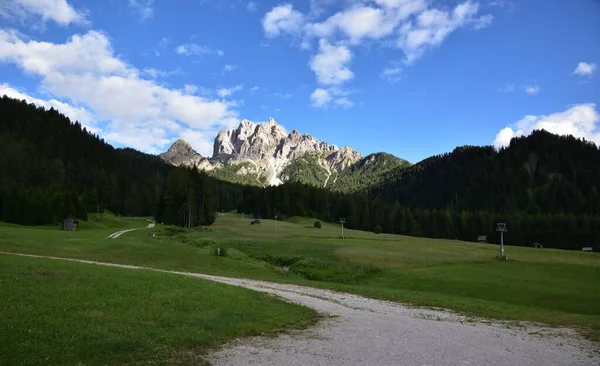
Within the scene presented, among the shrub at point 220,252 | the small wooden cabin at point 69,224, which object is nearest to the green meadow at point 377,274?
the shrub at point 220,252

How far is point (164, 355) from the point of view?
38.6 ft

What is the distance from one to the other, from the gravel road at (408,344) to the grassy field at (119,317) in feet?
5.02

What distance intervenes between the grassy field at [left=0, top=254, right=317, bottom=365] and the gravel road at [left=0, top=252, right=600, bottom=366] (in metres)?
1.53

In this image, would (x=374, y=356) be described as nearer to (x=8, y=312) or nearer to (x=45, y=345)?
(x=45, y=345)

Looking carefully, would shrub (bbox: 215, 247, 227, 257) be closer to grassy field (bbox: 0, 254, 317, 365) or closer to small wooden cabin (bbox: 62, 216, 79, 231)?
grassy field (bbox: 0, 254, 317, 365)

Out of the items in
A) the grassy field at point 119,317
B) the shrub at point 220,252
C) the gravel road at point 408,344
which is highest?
the grassy field at point 119,317

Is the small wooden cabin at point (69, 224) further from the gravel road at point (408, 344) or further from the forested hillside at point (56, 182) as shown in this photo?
the gravel road at point (408, 344)

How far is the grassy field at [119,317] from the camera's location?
11.2 meters

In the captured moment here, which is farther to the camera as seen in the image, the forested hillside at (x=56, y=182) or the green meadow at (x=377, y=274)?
the forested hillside at (x=56, y=182)

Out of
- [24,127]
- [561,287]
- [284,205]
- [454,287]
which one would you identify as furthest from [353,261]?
[24,127]

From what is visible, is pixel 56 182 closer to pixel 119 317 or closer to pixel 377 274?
pixel 377 274

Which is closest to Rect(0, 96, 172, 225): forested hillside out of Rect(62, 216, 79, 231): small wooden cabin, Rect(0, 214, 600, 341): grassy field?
Rect(62, 216, 79, 231): small wooden cabin

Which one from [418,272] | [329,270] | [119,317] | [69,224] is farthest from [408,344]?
[69,224]

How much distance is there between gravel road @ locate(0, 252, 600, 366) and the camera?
498 inches
